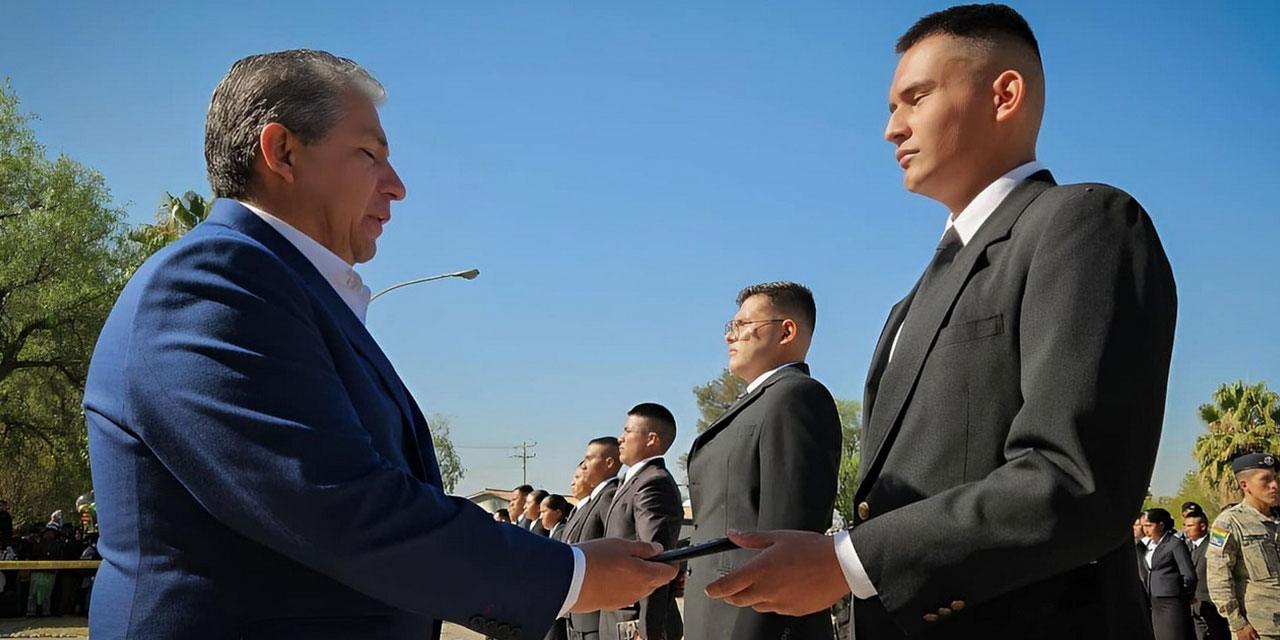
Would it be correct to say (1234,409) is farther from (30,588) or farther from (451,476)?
(451,476)

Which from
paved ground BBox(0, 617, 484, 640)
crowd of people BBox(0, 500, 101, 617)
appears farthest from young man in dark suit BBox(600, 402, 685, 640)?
crowd of people BBox(0, 500, 101, 617)

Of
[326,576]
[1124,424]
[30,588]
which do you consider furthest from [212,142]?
[30,588]

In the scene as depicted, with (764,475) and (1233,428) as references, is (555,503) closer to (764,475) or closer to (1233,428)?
(764,475)

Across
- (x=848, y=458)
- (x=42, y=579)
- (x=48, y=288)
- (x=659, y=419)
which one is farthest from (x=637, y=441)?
(x=848, y=458)

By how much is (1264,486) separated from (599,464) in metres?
6.28

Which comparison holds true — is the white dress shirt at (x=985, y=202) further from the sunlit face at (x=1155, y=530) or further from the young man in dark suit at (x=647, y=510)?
the sunlit face at (x=1155, y=530)

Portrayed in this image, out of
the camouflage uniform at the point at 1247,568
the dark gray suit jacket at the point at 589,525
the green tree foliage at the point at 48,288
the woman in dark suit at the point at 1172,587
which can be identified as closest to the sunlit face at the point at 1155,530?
the woman in dark suit at the point at 1172,587

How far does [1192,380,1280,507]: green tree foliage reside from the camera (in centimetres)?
3722

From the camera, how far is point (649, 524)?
821 centimetres

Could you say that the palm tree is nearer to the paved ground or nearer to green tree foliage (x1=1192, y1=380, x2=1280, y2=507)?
the paved ground

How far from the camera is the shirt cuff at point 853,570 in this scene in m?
2.28

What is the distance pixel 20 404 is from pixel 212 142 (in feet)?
120

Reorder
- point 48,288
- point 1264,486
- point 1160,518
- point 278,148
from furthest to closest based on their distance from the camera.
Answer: point 48,288
point 1160,518
point 1264,486
point 278,148

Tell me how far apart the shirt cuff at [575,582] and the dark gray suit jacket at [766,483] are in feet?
10.0
